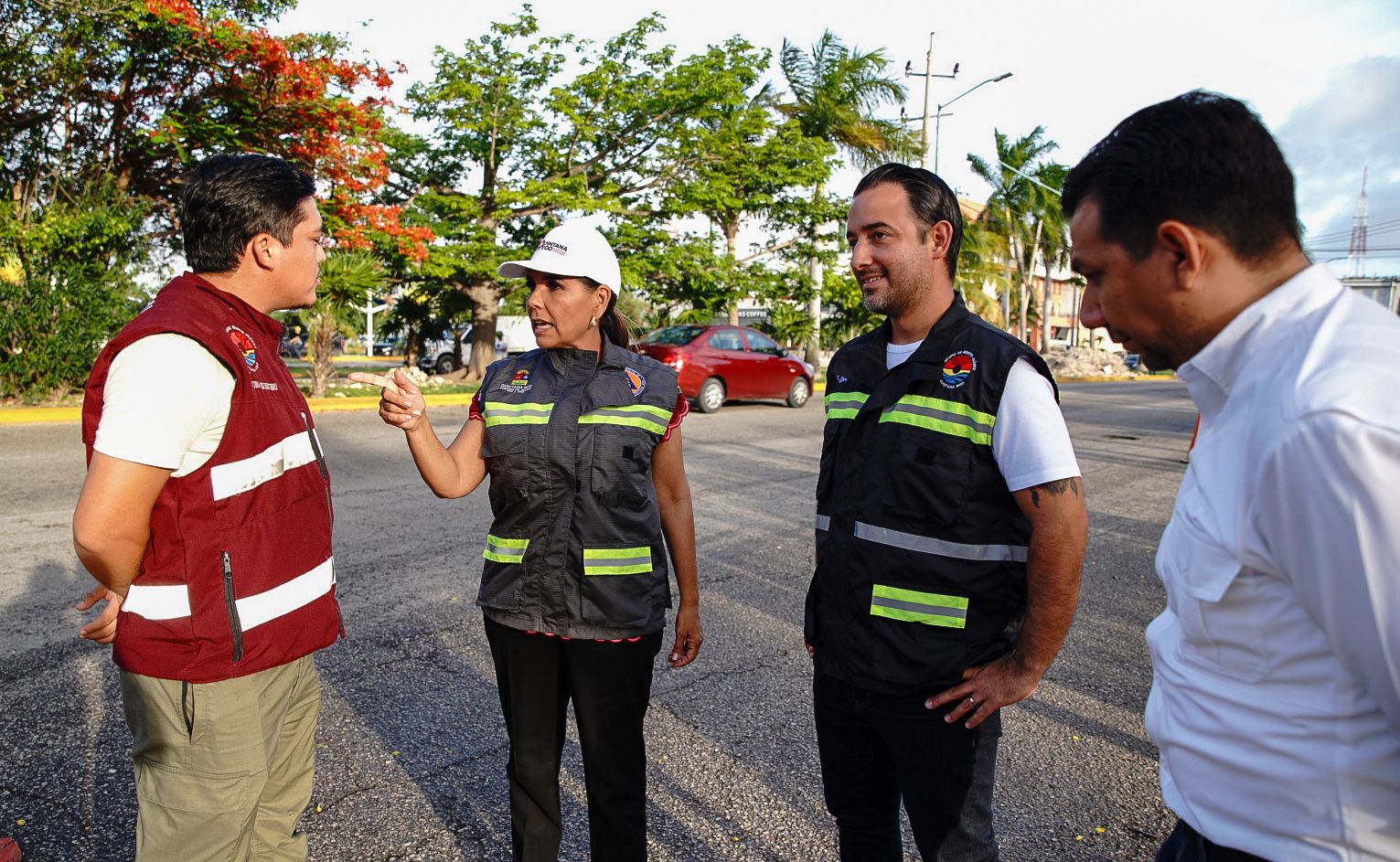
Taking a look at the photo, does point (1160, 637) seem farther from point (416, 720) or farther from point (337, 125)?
point (337, 125)

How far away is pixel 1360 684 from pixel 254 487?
→ 192 centimetres

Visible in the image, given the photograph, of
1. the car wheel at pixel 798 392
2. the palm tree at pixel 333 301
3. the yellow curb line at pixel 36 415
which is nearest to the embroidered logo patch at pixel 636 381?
the yellow curb line at pixel 36 415

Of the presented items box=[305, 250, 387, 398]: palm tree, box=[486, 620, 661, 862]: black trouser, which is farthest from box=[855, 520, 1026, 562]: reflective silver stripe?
box=[305, 250, 387, 398]: palm tree

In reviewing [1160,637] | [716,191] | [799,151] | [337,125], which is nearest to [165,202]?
[337,125]

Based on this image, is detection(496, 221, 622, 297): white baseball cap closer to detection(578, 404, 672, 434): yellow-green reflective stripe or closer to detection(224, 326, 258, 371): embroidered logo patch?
detection(578, 404, 672, 434): yellow-green reflective stripe

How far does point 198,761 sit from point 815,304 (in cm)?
2322

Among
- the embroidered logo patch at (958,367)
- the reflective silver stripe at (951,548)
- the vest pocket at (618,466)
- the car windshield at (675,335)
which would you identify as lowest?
the reflective silver stripe at (951,548)

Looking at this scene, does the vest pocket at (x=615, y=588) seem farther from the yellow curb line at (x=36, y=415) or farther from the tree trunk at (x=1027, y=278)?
the tree trunk at (x=1027, y=278)

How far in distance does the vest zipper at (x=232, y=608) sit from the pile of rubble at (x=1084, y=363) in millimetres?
36841

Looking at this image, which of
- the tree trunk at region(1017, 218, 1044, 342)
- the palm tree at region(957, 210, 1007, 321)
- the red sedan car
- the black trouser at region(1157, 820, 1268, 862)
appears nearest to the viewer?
the black trouser at region(1157, 820, 1268, 862)

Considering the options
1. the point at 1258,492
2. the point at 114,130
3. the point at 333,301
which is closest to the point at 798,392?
the point at 333,301

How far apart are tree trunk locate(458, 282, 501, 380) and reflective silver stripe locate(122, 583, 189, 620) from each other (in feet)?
57.8

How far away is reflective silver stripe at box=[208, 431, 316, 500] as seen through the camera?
1.84 metres

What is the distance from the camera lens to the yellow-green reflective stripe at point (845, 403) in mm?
2191
